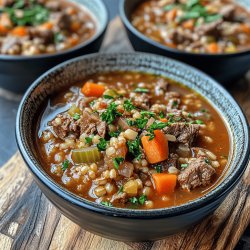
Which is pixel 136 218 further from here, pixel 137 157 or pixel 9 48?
pixel 9 48

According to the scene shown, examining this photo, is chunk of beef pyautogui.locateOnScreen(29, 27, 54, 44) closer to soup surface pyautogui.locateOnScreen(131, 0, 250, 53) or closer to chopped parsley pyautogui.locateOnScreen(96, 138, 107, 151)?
soup surface pyautogui.locateOnScreen(131, 0, 250, 53)

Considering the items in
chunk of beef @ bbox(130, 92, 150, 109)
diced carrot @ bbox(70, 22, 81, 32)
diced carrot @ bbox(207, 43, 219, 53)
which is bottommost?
diced carrot @ bbox(207, 43, 219, 53)

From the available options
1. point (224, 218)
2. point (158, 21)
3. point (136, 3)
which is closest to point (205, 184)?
point (224, 218)

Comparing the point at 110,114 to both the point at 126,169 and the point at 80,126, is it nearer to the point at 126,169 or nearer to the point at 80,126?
the point at 80,126

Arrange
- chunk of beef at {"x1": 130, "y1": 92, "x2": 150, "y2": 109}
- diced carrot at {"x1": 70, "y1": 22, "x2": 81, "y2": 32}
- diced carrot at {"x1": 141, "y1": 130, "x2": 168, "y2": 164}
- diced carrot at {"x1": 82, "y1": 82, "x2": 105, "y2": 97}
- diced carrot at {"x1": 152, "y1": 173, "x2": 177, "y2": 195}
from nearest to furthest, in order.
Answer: diced carrot at {"x1": 152, "y1": 173, "x2": 177, "y2": 195} < diced carrot at {"x1": 141, "y1": 130, "x2": 168, "y2": 164} < chunk of beef at {"x1": 130, "y1": 92, "x2": 150, "y2": 109} < diced carrot at {"x1": 82, "y1": 82, "x2": 105, "y2": 97} < diced carrot at {"x1": 70, "y1": 22, "x2": 81, "y2": 32}

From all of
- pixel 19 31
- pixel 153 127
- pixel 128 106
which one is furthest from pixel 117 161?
pixel 19 31

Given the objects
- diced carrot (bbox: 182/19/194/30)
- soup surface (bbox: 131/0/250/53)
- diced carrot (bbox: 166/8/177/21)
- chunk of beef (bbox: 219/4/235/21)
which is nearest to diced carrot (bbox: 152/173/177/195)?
soup surface (bbox: 131/0/250/53)

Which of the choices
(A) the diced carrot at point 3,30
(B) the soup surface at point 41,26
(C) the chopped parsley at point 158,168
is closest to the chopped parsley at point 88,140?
(C) the chopped parsley at point 158,168

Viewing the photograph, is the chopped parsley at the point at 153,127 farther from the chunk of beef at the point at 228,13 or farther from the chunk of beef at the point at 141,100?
the chunk of beef at the point at 228,13
